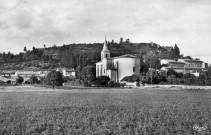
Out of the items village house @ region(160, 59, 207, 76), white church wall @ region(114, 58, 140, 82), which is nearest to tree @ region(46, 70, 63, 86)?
white church wall @ region(114, 58, 140, 82)

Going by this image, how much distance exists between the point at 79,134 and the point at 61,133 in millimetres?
729

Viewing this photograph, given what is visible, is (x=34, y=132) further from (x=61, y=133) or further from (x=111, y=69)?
(x=111, y=69)

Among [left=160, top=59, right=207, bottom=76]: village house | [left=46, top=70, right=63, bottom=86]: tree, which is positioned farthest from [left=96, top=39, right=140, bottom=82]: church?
[left=46, top=70, right=63, bottom=86]: tree

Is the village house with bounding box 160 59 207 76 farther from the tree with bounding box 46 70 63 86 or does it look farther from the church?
the tree with bounding box 46 70 63 86

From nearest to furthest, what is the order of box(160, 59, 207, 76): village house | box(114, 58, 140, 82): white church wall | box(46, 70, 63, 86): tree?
box(46, 70, 63, 86): tree < box(114, 58, 140, 82): white church wall < box(160, 59, 207, 76): village house

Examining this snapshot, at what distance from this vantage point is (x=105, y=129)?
45.4 feet

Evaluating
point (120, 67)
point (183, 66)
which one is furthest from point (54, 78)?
point (183, 66)

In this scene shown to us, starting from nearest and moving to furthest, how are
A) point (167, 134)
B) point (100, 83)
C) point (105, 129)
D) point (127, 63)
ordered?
1. point (167, 134)
2. point (105, 129)
3. point (100, 83)
4. point (127, 63)

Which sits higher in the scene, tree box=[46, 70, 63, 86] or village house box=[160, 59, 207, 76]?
village house box=[160, 59, 207, 76]

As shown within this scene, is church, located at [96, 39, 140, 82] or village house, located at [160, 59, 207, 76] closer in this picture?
church, located at [96, 39, 140, 82]

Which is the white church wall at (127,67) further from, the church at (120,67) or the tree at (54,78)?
the tree at (54,78)

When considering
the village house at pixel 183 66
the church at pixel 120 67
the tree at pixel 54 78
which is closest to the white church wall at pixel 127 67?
the church at pixel 120 67

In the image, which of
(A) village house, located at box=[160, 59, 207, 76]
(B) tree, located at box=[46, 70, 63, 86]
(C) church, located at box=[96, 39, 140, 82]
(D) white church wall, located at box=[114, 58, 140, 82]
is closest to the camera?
(B) tree, located at box=[46, 70, 63, 86]

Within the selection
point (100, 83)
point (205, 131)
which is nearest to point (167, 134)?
point (205, 131)
